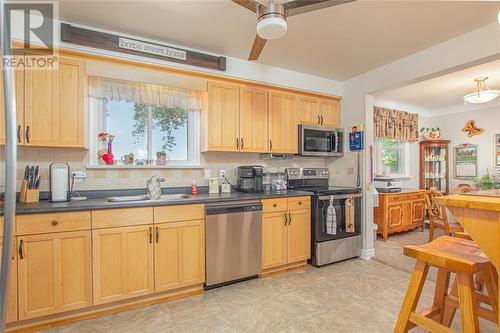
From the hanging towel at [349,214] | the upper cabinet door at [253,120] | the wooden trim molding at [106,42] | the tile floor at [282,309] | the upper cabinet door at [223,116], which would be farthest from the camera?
the hanging towel at [349,214]

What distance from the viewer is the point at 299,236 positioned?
3.05 metres

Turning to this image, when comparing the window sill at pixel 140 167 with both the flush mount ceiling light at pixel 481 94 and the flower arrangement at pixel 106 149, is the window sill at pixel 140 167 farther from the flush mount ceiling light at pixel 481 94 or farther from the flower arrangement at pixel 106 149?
the flush mount ceiling light at pixel 481 94

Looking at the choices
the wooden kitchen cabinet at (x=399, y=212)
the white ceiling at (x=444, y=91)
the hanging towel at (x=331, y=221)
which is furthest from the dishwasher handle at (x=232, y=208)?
the white ceiling at (x=444, y=91)

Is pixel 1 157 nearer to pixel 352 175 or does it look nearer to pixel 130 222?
pixel 130 222

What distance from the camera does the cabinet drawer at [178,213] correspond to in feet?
7.48

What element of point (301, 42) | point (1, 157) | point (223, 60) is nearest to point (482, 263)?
point (301, 42)

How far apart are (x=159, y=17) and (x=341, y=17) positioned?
159cm

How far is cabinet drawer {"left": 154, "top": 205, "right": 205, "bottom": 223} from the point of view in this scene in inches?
89.8

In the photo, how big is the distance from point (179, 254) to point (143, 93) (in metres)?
1.72

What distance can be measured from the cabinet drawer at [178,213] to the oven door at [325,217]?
1433mm

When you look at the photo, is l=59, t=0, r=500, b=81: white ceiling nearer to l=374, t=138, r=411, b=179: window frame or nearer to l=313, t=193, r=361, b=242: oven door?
l=313, t=193, r=361, b=242: oven door

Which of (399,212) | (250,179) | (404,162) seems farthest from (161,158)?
(404,162)

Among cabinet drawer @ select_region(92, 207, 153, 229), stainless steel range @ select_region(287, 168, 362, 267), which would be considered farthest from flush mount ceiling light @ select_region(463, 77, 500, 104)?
cabinet drawer @ select_region(92, 207, 153, 229)

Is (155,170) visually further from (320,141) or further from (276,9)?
(320,141)
